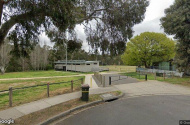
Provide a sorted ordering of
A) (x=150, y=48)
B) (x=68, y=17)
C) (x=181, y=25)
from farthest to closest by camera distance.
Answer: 1. (x=150, y=48)
2. (x=181, y=25)
3. (x=68, y=17)

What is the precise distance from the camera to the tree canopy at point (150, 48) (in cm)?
2773

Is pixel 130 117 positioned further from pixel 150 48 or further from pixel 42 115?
pixel 150 48

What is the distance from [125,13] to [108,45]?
6.51ft

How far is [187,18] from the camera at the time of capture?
11320mm

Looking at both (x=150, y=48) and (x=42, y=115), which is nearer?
(x=42, y=115)

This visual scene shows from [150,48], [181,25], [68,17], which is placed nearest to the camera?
[68,17]

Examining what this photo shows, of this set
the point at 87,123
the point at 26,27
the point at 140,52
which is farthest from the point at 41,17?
the point at 140,52

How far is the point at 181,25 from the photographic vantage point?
11570mm

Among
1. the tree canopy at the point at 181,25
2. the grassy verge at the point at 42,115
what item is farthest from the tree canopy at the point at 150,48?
the grassy verge at the point at 42,115

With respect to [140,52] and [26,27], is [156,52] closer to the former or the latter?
[140,52]

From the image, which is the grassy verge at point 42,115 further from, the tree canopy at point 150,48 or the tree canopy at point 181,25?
the tree canopy at point 150,48

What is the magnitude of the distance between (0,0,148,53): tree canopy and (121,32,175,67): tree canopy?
2508 centimetres

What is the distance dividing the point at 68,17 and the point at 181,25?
12519 millimetres

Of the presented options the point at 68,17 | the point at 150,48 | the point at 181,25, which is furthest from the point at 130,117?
the point at 150,48
